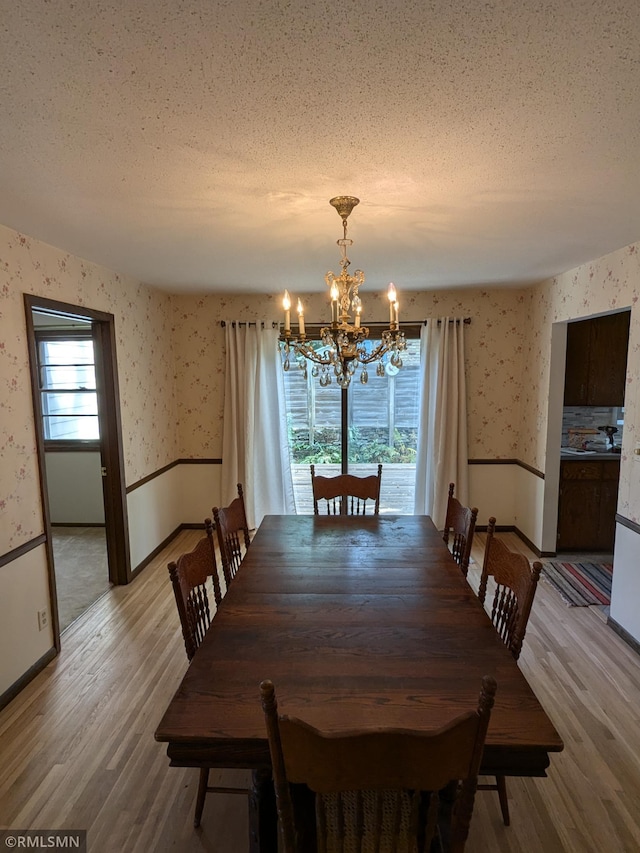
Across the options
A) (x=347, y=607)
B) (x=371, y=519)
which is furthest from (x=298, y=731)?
(x=371, y=519)

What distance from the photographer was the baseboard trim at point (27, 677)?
7.43 ft

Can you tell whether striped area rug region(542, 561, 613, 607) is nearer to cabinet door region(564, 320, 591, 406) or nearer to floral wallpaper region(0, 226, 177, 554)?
cabinet door region(564, 320, 591, 406)

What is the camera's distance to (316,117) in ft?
4.22

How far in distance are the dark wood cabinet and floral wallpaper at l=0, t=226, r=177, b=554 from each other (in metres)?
3.65

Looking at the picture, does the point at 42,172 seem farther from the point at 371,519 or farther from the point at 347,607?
the point at 371,519

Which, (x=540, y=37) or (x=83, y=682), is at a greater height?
(x=540, y=37)

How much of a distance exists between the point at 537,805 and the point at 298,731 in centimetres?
145

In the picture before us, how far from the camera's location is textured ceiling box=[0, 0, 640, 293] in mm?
944

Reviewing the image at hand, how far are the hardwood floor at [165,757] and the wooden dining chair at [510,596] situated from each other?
167 mm

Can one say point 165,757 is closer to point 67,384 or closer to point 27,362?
point 27,362

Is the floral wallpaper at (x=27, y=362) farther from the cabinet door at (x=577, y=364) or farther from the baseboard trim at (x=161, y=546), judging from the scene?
the cabinet door at (x=577, y=364)

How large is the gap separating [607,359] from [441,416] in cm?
149

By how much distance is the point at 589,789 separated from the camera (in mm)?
1794

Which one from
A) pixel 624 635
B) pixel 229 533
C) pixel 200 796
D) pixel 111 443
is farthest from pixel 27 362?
pixel 624 635
